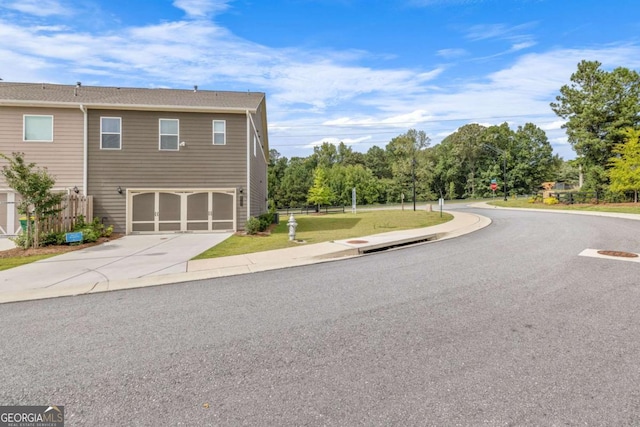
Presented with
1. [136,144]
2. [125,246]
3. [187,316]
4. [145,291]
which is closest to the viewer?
[187,316]

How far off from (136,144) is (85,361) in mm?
13751

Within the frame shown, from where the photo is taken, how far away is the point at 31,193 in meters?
10.4

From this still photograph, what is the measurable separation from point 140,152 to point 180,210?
10.4 feet

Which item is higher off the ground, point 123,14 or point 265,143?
point 123,14

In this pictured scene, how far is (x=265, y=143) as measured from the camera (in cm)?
2386

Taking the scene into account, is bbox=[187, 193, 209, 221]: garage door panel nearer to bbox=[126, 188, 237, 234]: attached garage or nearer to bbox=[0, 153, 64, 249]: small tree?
bbox=[126, 188, 237, 234]: attached garage

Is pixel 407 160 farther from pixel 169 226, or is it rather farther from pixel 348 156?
pixel 169 226

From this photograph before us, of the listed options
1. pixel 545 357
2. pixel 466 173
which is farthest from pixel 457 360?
pixel 466 173

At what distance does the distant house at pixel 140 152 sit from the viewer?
46.6 ft

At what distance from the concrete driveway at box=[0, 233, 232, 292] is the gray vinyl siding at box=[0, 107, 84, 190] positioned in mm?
5011

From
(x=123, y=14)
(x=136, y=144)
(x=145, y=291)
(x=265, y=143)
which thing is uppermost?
(x=123, y=14)

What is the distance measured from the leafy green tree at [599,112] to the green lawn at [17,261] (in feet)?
130

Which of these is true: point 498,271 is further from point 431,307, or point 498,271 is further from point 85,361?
point 85,361

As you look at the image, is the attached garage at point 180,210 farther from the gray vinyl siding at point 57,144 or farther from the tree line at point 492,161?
the tree line at point 492,161
